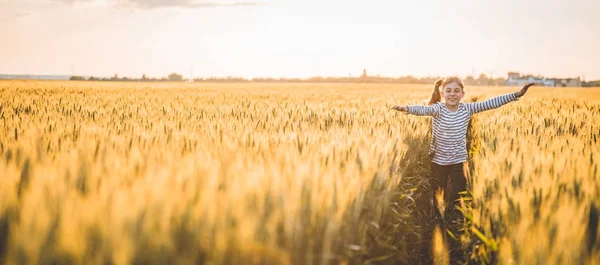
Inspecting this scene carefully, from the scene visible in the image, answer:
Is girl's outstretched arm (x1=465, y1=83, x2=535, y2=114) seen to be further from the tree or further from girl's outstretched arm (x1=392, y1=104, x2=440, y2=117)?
the tree

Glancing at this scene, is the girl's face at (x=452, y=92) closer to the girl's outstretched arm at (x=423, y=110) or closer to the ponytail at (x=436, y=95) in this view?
the girl's outstretched arm at (x=423, y=110)

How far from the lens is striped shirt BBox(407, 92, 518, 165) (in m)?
4.80

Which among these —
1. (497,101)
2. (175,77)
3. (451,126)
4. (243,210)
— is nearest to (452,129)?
(451,126)

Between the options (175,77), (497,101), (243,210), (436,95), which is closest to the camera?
(243,210)

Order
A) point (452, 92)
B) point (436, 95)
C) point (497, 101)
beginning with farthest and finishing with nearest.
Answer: point (436, 95) < point (497, 101) < point (452, 92)

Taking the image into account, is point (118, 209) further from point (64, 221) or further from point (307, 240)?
point (307, 240)

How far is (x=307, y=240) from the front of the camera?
6.10ft

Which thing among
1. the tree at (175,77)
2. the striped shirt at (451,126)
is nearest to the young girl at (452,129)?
the striped shirt at (451,126)

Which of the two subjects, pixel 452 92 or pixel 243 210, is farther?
pixel 452 92

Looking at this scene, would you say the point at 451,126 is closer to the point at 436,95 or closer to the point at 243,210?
the point at 436,95

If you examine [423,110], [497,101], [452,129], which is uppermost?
[497,101]

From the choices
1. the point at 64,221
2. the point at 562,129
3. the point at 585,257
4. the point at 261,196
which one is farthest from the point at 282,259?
the point at 562,129

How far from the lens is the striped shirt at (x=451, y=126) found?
15.7 feet

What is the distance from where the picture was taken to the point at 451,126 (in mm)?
4816
